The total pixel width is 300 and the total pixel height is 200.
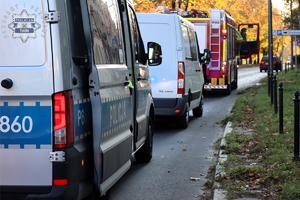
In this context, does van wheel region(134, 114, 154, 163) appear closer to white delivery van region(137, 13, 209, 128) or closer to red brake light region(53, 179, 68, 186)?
white delivery van region(137, 13, 209, 128)

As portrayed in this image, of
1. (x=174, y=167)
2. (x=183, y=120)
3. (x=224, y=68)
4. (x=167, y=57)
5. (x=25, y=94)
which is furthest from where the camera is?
(x=224, y=68)

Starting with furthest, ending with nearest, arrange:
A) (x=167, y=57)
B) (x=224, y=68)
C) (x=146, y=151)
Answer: (x=224, y=68), (x=167, y=57), (x=146, y=151)

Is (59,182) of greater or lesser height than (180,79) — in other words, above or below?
below

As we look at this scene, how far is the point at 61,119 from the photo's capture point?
4.56m

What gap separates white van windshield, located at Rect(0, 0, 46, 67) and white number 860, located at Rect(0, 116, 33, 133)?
0.44m

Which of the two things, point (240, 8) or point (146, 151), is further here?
point (240, 8)

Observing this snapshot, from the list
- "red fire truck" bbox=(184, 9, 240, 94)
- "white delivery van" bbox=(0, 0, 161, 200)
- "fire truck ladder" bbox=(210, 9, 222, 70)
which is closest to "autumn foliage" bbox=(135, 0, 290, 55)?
"red fire truck" bbox=(184, 9, 240, 94)

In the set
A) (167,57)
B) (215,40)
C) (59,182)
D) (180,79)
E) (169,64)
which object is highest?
(215,40)

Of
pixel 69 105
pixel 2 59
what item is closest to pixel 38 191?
pixel 69 105

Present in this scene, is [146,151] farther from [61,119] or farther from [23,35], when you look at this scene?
[23,35]

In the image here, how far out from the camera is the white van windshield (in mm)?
4574

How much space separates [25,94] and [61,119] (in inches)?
13.7

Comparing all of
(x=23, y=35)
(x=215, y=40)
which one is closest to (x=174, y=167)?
(x=23, y=35)

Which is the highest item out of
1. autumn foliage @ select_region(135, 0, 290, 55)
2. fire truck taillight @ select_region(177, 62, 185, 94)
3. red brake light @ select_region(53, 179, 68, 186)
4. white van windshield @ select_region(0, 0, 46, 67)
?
autumn foliage @ select_region(135, 0, 290, 55)
